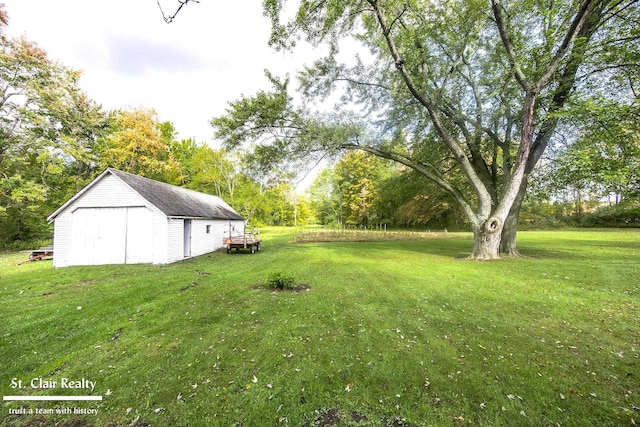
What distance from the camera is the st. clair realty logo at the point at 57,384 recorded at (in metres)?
3.21

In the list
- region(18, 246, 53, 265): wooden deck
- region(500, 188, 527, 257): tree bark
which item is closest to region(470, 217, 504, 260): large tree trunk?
region(500, 188, 527, 257): tree bark

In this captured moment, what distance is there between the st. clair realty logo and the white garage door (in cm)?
999

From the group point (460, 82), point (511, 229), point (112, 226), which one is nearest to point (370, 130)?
point (460, 82)

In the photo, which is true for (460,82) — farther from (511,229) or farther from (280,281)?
(280,281)

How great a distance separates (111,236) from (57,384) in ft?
37.5

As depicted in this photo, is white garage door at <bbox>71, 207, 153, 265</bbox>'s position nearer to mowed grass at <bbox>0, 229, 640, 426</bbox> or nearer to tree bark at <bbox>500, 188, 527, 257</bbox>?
mowed grass at <bbox>0, 229, 640, 426</bbox>

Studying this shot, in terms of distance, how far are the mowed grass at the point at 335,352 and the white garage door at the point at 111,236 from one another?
4361mm

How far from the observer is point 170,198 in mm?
14828

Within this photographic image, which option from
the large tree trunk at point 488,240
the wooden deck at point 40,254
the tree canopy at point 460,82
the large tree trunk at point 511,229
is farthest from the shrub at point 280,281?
the wooden deck at point 40,254

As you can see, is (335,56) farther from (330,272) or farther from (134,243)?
(134,243)

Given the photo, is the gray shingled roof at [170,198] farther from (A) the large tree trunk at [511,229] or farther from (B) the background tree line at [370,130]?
(A) the large tree trunk at [511,229]

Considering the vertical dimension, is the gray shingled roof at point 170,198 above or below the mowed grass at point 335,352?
above

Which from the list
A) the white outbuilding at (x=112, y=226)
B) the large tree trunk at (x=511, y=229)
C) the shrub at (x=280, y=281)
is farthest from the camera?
the large tree trunk at (x=511, y=229)

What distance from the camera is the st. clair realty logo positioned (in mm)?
3215
